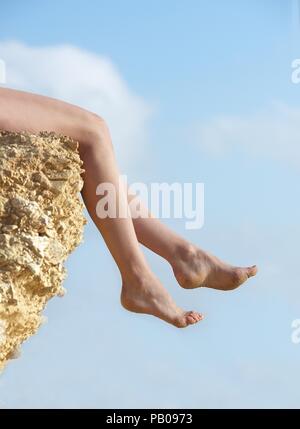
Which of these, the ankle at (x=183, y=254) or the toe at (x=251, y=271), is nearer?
the ankle at (x=183, y=254)

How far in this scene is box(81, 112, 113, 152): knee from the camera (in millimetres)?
3424

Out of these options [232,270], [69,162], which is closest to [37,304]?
[69,162]

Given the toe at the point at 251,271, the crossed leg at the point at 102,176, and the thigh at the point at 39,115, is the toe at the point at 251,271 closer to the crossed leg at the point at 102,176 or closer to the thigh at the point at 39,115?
the crossed leg at the point at 102,176

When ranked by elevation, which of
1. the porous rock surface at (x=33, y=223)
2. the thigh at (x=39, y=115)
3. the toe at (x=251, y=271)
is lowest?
the toe at (x=251, y=271)

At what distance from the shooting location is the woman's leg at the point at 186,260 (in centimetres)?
379

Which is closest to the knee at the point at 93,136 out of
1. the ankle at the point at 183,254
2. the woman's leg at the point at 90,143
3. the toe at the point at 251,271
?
the woman's leg at the point at 90,143

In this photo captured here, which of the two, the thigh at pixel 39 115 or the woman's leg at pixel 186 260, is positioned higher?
the thigh at pixel 39 115

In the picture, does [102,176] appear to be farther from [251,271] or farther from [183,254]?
[251,271]

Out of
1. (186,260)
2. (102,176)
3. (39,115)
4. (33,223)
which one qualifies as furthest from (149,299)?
(39,115)

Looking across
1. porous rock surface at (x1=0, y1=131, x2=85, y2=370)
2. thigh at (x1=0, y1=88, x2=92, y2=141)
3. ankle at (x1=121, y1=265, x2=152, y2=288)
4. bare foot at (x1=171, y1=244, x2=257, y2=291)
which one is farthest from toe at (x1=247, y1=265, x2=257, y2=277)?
thigh at (x1=0, y1=88, x2=92, y2=141)

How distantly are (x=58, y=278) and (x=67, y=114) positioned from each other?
725mm

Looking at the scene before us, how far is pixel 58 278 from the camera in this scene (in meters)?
3.27

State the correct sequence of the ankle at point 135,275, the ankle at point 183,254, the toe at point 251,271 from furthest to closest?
the toe at point 251,271, the ankle at point 183,254, the ankle at point 135,275

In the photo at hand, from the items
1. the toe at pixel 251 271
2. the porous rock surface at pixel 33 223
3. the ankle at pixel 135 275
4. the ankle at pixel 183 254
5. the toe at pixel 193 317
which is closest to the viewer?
the porous rock surface at pixel 33 223
